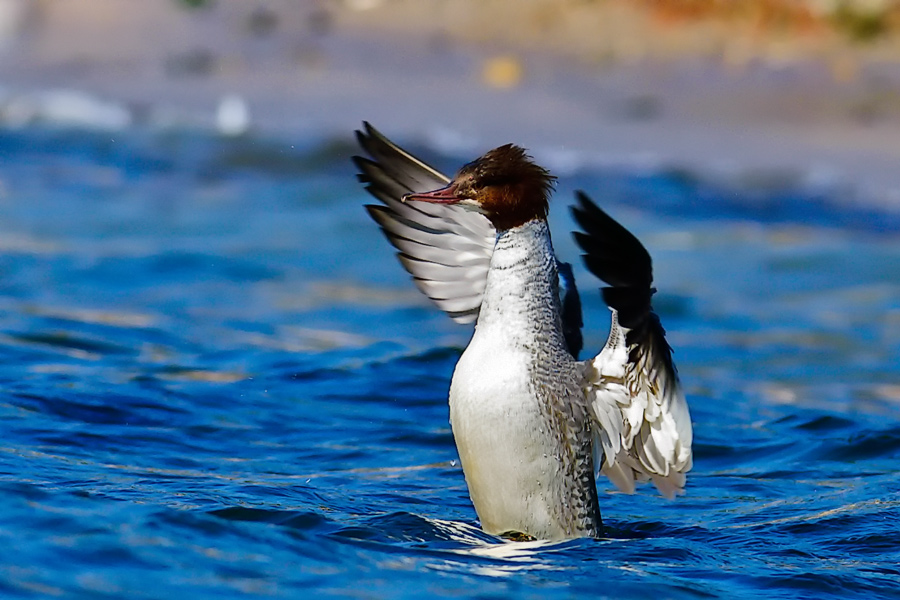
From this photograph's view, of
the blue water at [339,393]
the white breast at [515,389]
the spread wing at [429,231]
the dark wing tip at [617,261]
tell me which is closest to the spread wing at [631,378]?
the dark wing tip at [617,261]

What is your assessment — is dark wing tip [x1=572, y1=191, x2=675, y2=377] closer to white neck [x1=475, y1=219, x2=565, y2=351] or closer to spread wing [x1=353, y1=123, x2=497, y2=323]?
white neck [x1=475, y1=219, x2=565, y2=351]

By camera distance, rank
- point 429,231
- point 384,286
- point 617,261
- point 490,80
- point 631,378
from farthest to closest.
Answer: point 490,80
point 384,286
point 429,231
point 631,378
point 617,261

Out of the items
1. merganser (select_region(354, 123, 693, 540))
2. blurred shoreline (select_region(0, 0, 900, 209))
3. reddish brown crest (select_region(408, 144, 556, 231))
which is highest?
blurred shoreline (select_region(0, 0, 900, 209))

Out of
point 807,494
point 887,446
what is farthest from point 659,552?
point 887,446

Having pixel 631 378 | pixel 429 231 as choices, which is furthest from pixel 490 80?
pixel 631 378

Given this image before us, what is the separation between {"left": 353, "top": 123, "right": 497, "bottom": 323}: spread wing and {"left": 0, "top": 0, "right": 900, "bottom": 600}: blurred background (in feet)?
2.85

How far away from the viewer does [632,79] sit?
636 inches

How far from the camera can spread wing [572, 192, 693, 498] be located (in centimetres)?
440

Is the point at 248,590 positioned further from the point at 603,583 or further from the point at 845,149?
the point at 845,149

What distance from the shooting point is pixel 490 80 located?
16266 mm

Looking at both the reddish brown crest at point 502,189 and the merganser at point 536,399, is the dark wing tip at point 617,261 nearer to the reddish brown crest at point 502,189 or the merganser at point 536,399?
the merganser at point 536,399

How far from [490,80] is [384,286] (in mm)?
5592

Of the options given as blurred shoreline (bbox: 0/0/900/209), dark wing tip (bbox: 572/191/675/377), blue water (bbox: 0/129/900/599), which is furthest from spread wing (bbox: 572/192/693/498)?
blurred shoreline (bbox: 0/0/900/209)

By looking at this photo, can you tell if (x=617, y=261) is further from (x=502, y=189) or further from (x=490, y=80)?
(x=490, y=80)
